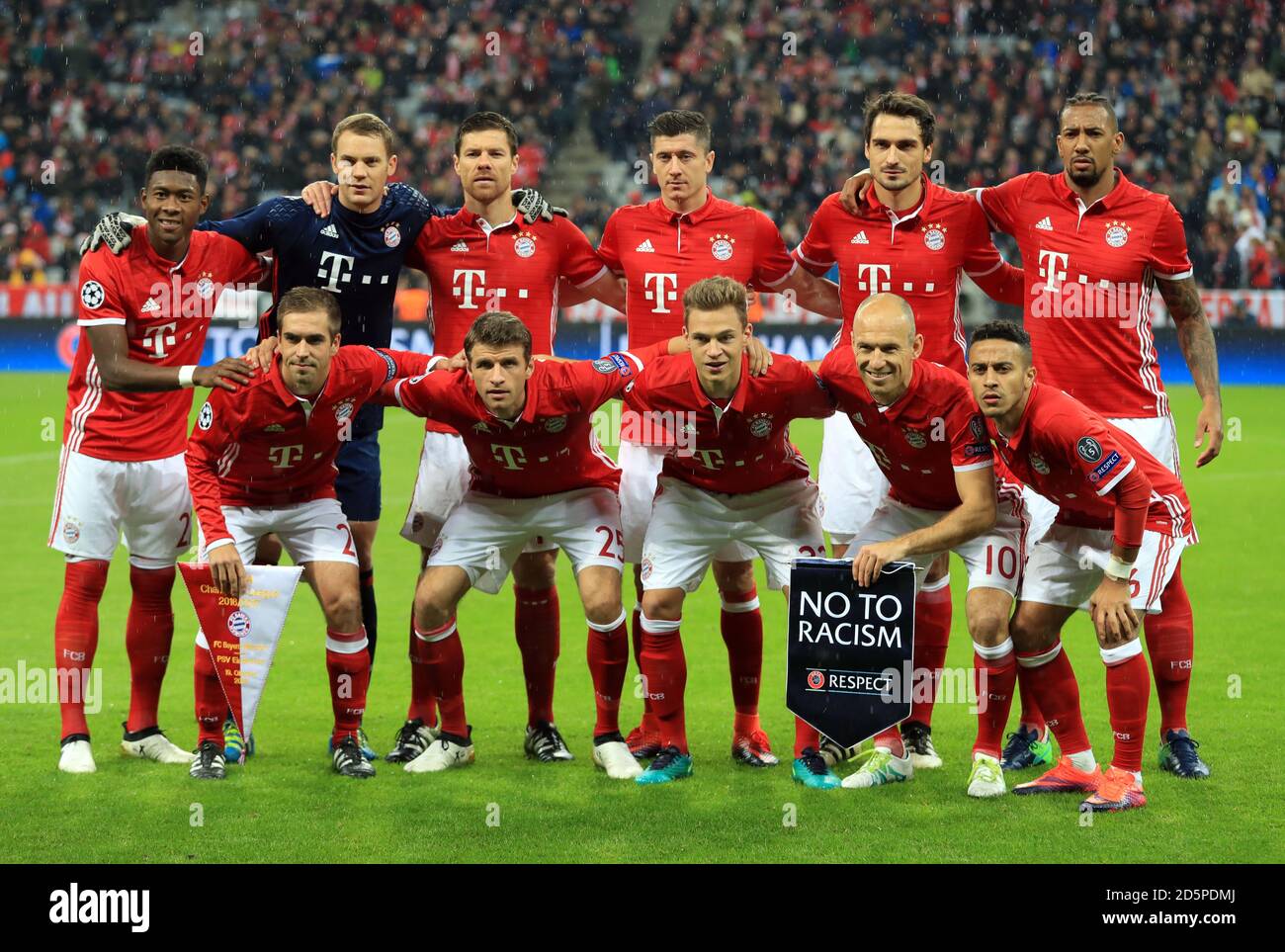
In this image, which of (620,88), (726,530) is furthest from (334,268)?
(620,88)

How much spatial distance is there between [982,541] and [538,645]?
6.03 ft

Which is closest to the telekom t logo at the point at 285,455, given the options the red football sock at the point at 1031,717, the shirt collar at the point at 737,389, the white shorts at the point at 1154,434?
the shirt collar at the point at 737,389

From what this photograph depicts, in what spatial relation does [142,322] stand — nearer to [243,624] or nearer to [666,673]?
Result: [243,624]

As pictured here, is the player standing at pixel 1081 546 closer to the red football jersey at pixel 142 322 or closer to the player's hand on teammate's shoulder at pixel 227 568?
the player's hand on teammate's shoulder at pixel 227 568

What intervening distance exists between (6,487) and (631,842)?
33.4 ft

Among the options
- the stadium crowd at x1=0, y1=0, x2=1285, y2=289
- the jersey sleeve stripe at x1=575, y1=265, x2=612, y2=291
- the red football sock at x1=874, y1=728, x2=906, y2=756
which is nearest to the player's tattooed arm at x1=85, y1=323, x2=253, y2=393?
the jersey sleeve stripe at x1=575, y1=265, x2=612, y2=291

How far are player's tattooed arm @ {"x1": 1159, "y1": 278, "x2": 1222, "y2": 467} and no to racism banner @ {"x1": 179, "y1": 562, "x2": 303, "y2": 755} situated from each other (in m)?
3.62

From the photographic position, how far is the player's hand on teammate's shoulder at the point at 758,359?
18.8 feet

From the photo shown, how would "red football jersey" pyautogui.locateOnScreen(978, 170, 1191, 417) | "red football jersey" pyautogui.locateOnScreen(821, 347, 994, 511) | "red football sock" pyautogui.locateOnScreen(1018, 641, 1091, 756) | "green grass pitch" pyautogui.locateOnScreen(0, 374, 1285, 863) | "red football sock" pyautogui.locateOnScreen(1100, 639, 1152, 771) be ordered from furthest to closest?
"red football jersey" pyautogui.locateOnScreen(978, 170, 1191, 417)
"red football sock" pyautogui.locateOnScreen(1018, 641, 1091, 756)
"red football jersey" pyautogui.locateOnScreen(821, 347, 994, 511)
"red football sock" pyautogui.locateOnScreen(1100, 639, 1152, 771)
"green grass pitch" pyautogui.locateOnScreen(0, 374, 1285, 863)

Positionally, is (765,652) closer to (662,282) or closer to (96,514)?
(662,282)

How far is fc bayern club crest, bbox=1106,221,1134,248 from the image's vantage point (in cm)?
624

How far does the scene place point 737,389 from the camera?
19.0 feet

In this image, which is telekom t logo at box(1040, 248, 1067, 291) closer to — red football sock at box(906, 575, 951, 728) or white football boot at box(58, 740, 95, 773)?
red football sock at box(906, 575, 951, 728)

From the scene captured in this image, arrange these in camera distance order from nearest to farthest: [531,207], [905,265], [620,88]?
[905,265]
[531,207]
[620,88]
